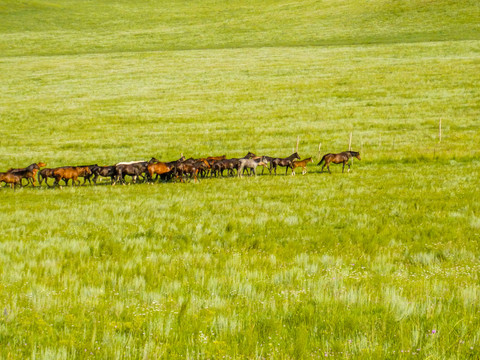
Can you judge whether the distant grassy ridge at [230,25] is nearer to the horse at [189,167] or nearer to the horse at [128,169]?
the horse at [189,167]

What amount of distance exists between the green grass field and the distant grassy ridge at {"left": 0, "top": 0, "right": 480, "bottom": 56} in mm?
20344

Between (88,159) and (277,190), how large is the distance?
59.9 ft

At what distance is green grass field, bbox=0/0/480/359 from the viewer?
386 centimetres

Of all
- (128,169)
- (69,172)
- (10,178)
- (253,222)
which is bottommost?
(10,178)

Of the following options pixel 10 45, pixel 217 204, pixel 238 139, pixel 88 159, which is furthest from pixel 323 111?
pixel 10 45

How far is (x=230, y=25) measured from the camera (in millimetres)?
97812

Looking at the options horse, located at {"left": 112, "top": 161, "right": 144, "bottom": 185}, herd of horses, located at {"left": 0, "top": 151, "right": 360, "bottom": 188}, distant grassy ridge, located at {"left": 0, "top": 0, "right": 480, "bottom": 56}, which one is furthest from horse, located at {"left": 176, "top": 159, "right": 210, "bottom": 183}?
distant grassy ridge, located at {"left": 0, "top": 0, "right": 480, "bottom": 56}

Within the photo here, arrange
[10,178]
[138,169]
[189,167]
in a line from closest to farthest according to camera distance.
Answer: [10,178], [189,167], [138,169]

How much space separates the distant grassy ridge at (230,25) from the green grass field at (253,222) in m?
20.3

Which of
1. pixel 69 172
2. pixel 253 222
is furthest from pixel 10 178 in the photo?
pixel 253 222

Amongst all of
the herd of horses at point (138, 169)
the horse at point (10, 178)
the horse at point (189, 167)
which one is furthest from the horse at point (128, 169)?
the horse at point (10, 178)

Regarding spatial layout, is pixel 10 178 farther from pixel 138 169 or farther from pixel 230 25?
pixel 230 25

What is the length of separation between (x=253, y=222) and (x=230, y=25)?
95.3m

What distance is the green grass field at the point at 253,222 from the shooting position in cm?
386
